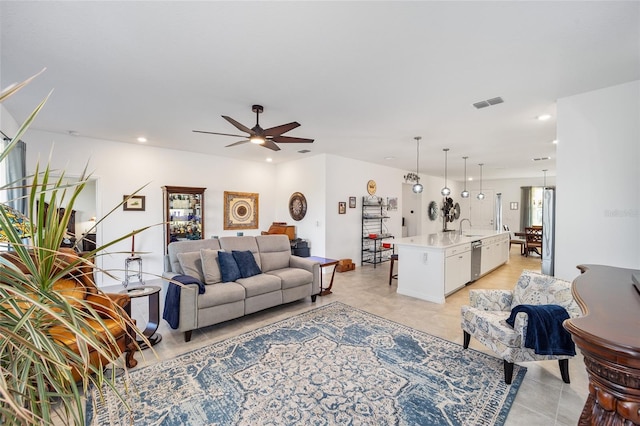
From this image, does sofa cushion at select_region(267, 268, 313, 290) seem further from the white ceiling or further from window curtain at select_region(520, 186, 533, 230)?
window curtain at select_region(520, 186, 533, 230)

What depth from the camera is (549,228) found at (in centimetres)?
318

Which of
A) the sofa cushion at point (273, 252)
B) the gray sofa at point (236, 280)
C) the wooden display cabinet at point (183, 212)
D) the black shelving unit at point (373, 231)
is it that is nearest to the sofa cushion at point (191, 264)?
the gray sofa at point (236, 280)

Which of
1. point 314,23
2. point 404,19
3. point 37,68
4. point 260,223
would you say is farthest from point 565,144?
point 260,223

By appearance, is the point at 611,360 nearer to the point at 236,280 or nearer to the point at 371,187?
the point at 236,280

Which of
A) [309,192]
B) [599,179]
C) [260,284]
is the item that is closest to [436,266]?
[599,179]

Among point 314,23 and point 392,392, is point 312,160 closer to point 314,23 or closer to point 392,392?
point 314,23

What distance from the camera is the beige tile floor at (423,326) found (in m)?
2.00

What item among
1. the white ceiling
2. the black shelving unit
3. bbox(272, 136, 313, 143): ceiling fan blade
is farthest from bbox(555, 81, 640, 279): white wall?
the black shelving unit

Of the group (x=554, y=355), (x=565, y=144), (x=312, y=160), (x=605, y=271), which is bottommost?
(x=554, y=355)

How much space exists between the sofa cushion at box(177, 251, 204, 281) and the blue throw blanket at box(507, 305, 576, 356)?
10.8ft

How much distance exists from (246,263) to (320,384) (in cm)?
192

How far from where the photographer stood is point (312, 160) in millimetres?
6398

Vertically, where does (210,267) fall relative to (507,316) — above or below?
above

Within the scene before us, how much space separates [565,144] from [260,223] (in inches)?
230
